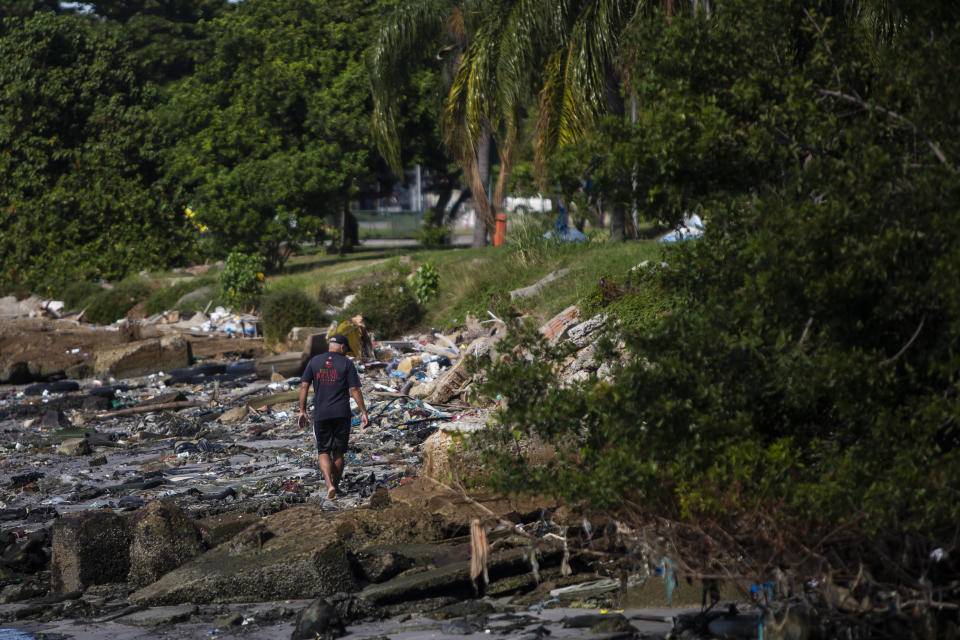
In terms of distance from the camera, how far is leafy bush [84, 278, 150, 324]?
3016cm

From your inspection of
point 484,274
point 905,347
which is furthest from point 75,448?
point 905,347

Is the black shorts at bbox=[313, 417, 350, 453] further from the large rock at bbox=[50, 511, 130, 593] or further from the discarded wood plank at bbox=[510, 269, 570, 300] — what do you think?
the discarded wood plank at bbox=[510, 269, 570, 300]

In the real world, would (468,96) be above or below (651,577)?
above

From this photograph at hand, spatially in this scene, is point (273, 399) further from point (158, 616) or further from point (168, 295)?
point (168, 295)

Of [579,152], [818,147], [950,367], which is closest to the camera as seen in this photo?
[950,367]

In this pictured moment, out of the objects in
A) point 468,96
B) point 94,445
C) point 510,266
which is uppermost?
point 468,96

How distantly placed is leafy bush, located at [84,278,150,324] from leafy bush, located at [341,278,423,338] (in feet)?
34.0

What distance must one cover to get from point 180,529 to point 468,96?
1255cm

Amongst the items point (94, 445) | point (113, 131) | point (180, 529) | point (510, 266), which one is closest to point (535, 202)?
point (113, 131)

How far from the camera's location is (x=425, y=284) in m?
22.9

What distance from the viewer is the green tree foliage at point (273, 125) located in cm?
3050

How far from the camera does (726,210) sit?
5.88 meters

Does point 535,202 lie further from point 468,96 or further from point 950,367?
point 950,367

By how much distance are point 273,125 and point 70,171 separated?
27.7 feet
